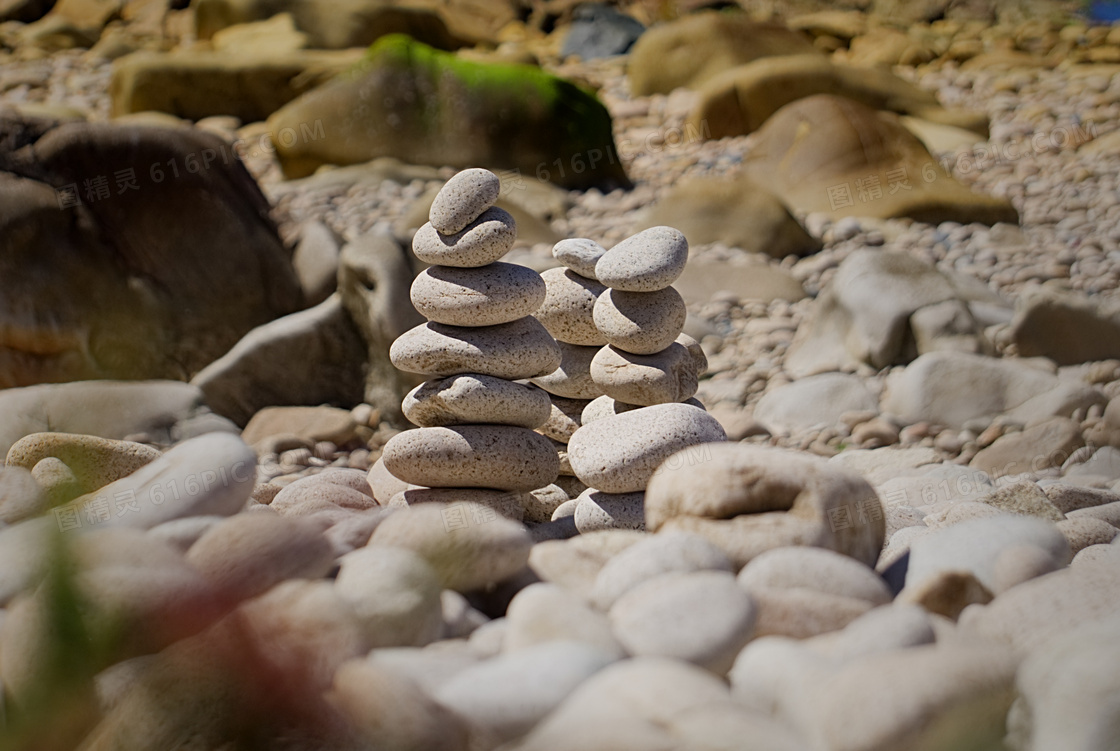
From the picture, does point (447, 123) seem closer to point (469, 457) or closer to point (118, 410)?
point (118, 410)

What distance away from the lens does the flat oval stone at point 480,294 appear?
3102 mm

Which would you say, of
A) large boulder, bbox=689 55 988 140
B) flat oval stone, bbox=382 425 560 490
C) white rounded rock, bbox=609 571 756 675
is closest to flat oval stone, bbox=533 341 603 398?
flat oval stone, bbox=382 425 560 490

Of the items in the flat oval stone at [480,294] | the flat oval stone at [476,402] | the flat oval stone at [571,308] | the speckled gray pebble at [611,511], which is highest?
the flat oval stone at [480,294]

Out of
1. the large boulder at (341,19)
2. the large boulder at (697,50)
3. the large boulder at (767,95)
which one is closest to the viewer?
the large boulder at (767,95)

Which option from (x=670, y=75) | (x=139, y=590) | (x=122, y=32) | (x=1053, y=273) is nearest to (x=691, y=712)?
(x=139, y=590)

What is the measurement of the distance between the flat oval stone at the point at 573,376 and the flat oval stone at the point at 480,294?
53 cm

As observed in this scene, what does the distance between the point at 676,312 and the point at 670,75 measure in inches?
378

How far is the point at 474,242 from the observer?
10.1 feet

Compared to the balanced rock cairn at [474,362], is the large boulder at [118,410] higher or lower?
lower

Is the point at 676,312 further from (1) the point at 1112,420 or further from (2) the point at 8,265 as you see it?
(2) the point at 8,265

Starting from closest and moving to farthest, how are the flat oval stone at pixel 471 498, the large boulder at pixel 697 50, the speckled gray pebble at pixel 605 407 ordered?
the flat oval stone at pixel 471 498 → the speckled gray pebble at pixel 605 407 → the large boulder at pixel 697 50

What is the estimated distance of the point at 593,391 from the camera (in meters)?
3.70

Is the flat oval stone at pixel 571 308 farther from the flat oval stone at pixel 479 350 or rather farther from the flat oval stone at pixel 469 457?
the flat oval stone at pixel 469 457

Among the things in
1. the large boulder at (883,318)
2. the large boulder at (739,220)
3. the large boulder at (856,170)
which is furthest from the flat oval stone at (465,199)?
the large boulder at (856,170)
